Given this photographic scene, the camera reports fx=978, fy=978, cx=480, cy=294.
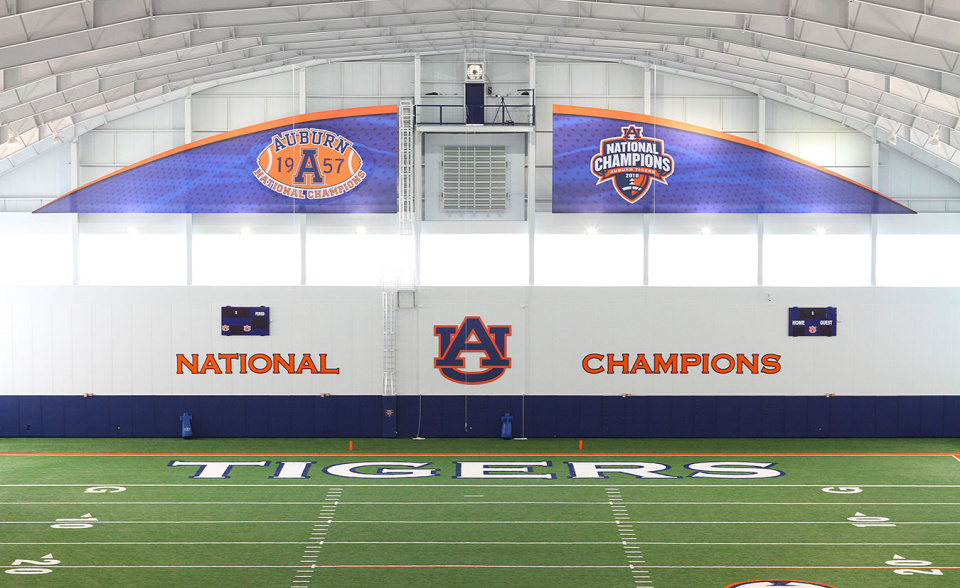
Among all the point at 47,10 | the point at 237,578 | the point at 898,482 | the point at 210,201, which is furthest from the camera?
the point at 210,201

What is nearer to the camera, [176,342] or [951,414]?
[176,342]

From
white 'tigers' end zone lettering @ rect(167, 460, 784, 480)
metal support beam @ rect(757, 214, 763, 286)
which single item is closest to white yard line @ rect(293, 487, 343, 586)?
white 'tigers' end zone lettering @ rect(167, 460, 784, 480)

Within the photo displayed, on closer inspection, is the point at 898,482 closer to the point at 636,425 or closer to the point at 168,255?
the point at 636,425

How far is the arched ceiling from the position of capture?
46.6ft

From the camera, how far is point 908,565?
12875mm

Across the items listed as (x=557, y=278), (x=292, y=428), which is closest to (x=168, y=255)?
(x=292, y=428)

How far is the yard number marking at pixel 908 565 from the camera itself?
1249 cm

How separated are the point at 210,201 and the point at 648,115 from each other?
1039 cm

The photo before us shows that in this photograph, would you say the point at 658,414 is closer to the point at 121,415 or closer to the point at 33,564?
the point at 121,415

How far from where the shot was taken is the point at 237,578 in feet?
40.3

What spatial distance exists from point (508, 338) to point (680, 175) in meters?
5.52

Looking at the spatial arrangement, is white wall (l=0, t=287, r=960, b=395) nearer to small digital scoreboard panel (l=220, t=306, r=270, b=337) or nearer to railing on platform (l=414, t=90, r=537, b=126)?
small digital scoreboard panel (l=220, t=306, r=270, b=337)

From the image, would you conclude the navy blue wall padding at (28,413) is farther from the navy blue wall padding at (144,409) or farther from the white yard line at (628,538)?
the white yard line at (628,538)

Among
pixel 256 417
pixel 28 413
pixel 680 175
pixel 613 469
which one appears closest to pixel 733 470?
pixel 613 469
